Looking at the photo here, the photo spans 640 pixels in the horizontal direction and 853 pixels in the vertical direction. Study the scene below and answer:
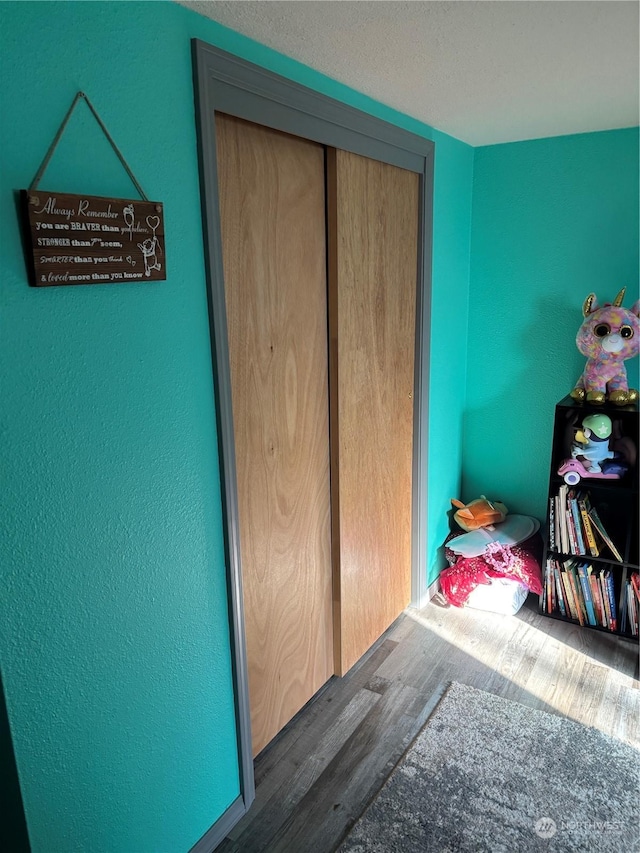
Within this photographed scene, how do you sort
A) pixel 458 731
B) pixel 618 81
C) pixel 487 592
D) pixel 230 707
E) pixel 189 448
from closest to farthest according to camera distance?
pixel 189 448 < pixel 230 707 < pixel 618 81 < pixel 458 731 < pixel 487 592

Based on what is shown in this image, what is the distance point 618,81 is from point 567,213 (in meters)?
0.83

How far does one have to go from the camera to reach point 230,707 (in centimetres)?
173

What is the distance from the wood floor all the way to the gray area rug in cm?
6

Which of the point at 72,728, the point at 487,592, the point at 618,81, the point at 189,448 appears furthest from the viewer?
the point at 487,592

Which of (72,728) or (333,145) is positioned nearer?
(72,728)

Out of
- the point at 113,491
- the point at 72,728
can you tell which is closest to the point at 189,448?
the point at 113,491

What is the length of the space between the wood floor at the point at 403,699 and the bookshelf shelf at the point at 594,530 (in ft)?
0.39

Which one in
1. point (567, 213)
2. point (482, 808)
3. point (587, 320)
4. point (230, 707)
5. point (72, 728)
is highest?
point (567, 213)

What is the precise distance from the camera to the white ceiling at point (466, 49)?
1.34m

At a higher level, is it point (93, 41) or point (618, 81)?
point (618, 81)

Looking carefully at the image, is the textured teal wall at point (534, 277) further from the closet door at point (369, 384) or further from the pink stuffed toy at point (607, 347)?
the closet door at point (369, 384)

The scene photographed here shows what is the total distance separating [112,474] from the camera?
1287mm

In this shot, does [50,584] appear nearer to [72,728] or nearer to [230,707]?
[72,728]

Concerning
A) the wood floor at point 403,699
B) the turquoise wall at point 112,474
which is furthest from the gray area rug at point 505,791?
the turquoise wall at point 112,474
